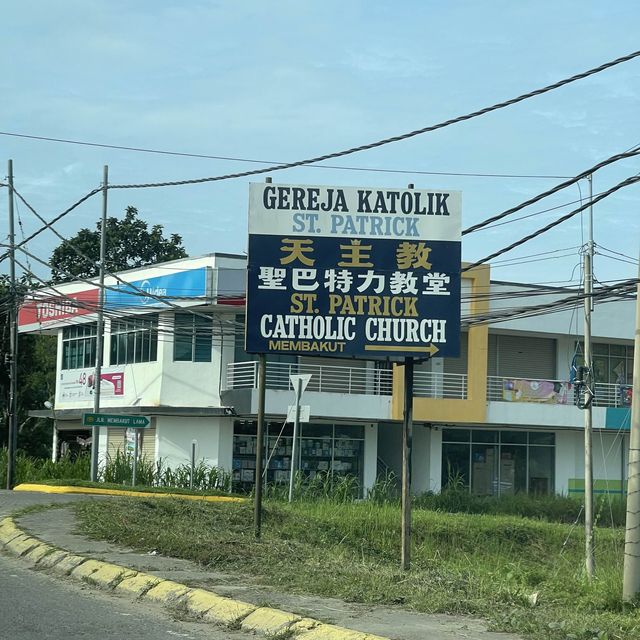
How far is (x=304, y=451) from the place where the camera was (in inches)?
1358

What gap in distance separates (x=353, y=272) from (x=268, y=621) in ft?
15.6

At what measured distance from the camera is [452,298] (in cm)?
1207

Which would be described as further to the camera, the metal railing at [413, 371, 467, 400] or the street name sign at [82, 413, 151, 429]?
the metal railing at [413, 371, 467, 400]

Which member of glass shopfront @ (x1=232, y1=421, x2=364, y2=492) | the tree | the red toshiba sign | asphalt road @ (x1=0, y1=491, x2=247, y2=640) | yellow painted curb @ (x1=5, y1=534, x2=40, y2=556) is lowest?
asphalt road @ (x1=0, y1=491, x2=247, y2=640)

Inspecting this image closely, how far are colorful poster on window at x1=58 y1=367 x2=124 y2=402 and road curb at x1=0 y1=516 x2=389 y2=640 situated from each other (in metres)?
23.4

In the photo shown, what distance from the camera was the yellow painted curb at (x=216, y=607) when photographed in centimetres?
880

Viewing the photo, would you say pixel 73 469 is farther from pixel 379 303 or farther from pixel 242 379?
pixel 379 303

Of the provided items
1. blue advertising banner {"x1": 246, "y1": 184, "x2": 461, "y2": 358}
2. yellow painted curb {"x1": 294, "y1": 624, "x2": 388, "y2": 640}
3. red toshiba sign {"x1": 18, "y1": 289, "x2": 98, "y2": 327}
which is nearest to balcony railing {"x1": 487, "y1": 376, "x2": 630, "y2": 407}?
red toshiba sign {"x1": 18, "y1": 289, "x2": 98, "y2": 327}

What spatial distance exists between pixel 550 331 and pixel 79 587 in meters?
28.4

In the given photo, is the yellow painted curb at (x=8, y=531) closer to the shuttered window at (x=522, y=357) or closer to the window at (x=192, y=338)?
the window at (x=192, y=338)

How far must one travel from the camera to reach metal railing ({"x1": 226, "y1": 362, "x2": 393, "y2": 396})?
1299 inches

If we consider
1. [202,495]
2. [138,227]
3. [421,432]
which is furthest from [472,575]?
[138,227]

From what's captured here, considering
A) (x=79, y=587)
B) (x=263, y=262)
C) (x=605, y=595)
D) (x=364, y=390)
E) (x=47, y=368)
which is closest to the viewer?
(x=605, y=595)

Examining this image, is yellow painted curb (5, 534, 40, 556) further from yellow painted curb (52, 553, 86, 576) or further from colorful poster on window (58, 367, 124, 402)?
colorful poster on window (58, 367, 124, 402)
